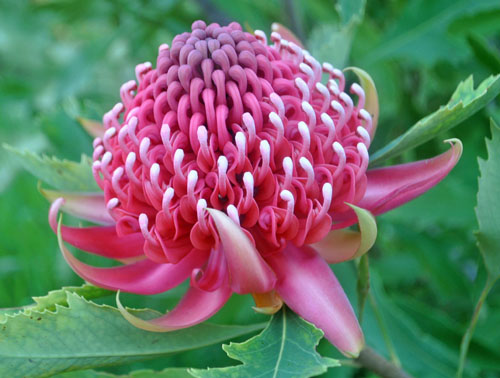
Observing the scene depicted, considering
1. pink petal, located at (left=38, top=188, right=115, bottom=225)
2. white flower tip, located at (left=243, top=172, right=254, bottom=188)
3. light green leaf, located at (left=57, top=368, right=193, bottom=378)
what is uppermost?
white flower tip, located at (left=243, top=172, right=254, bottom=188)

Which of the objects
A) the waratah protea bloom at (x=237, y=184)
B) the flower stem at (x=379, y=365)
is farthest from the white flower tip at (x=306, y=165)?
the flower stem at (x=379, y=365)

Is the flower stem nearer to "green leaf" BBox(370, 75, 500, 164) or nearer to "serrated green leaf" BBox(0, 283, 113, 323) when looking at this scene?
"green leaf" BBox(370, 75, 500, 164)

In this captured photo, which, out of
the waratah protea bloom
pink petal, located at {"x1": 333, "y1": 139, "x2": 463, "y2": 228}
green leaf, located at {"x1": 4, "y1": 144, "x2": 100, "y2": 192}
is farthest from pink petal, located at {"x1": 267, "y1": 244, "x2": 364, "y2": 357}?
green leaf, located at {"x1": 4, "y1": 144, "x2": 100, "y2": 192}

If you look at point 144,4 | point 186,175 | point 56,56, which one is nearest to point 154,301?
point 186,175

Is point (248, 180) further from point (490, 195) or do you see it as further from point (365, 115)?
point (490, 195)

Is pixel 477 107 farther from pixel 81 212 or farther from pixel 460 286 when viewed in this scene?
pixel 460 286
